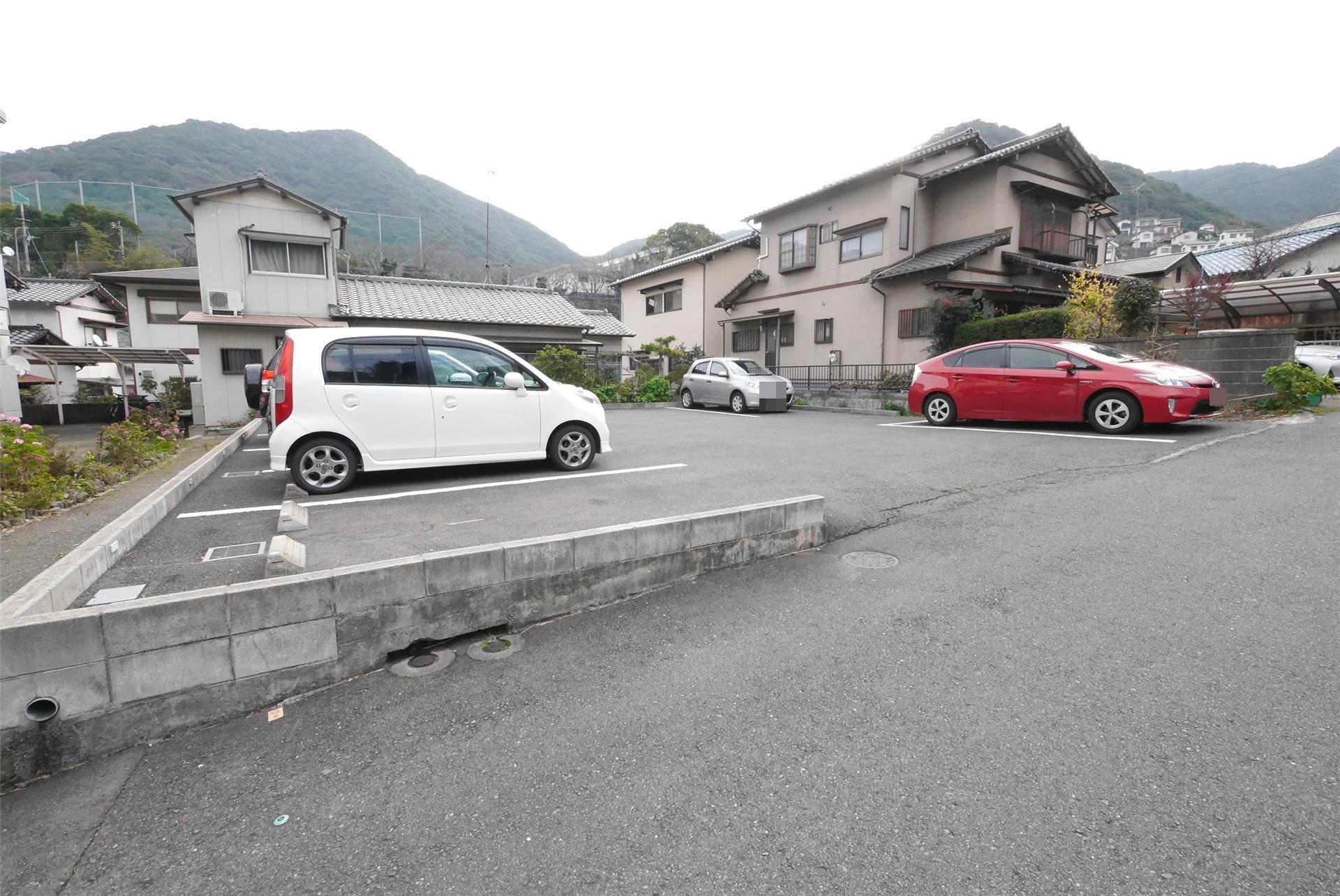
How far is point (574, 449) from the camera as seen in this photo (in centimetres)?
654

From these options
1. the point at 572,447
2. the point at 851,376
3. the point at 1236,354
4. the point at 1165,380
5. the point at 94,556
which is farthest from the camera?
the point at 851,376

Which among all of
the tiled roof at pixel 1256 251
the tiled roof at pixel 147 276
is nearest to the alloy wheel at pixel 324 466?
the tiled roof at pixel 147 276

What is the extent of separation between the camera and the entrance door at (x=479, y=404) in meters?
5.76

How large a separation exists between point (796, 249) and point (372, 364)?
18.0m

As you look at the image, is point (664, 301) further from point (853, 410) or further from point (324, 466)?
point (324, 466)

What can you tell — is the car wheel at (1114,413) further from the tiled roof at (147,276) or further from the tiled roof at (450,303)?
the tiled roof at (147,276)

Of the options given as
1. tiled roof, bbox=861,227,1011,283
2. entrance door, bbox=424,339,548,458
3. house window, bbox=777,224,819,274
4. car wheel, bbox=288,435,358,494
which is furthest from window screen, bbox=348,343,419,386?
house window, bbox=777,224,819,274

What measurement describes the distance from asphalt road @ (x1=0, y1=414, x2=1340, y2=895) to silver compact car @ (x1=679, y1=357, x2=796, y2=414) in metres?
11.7

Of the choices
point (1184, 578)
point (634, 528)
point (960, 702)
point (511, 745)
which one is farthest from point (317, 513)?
point (1184, 578)

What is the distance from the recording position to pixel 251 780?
2.09 metres

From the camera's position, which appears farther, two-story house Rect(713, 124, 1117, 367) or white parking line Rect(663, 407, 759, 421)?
two-story house Rect(713, 124, 1117, 367)

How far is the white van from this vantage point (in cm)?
529

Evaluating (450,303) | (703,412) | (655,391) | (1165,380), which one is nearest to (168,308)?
(450,303)

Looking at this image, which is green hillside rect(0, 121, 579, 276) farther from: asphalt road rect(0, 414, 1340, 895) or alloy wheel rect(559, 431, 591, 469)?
asphalt road rect(0, 414, 1340, 895)
